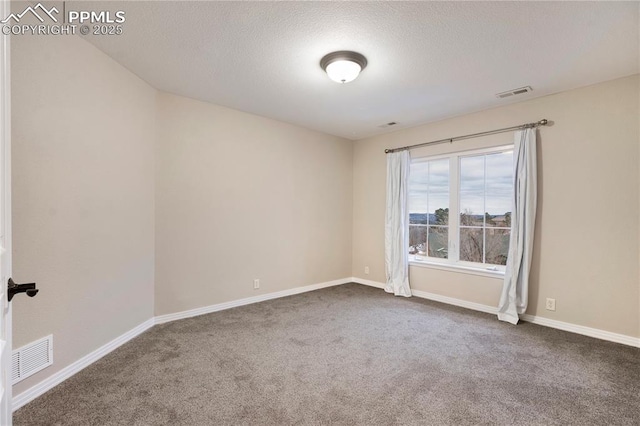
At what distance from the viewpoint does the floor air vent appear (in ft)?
6.23

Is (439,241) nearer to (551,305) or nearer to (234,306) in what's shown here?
(551,305)

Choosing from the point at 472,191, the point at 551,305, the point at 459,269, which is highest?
the point at 472,191

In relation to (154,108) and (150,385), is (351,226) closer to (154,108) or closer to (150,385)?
(154,108)

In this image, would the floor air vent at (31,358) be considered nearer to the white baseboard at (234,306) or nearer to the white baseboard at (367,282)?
the white baseboard at (234,306)

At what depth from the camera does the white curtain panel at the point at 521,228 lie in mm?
3396

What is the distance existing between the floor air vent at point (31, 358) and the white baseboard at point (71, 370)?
0.36 ft

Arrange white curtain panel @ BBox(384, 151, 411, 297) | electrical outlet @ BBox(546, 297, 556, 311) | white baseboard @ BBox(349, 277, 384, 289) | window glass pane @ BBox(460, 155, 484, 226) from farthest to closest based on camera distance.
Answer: white baseboard @ BBox(349, 277, 384, 289), white curtain panel @ BBox(384, 151, 411, 297), window glass pane @ BBox(460, 155, 484, 226), electrical outlet @ BBox(546, 297, 556, 311)

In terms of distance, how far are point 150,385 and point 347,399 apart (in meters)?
1.38

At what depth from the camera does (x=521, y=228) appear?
344 centimetres

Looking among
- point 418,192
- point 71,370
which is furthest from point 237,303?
point 418,192

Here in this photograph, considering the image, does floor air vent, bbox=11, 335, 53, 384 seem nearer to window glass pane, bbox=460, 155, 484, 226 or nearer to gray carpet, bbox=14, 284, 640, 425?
gray carpet, bbox=14, 284, 640, 425

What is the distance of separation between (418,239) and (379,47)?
119 inches

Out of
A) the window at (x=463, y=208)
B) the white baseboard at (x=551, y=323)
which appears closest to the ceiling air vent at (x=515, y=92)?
the window at (x=463, y=208)

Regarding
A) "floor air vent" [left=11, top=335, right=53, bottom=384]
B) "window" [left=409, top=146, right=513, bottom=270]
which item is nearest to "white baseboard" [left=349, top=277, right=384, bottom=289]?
"window" [left=409, top=146, right=513, bottom=270]
